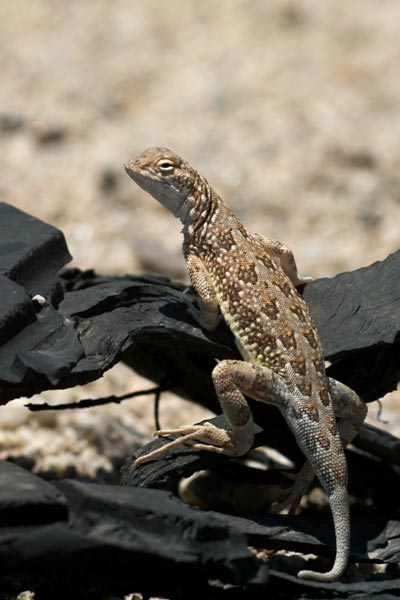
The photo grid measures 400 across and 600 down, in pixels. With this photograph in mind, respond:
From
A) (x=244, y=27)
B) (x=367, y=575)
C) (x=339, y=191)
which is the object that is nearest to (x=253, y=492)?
(x=367, y=575)

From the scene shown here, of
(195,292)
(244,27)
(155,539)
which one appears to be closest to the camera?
(155,539)

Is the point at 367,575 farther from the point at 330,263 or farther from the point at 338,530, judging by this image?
the point at 330,263

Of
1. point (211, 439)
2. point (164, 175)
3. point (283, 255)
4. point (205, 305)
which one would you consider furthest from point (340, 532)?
point (164, 175)

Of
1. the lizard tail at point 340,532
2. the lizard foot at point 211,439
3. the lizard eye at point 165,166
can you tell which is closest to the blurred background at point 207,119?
the lizard eye at point 165,166

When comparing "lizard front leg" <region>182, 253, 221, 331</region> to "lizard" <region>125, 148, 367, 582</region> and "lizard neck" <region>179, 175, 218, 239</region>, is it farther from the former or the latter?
"lizard neck" <region>179, 175, 218, 239</region>

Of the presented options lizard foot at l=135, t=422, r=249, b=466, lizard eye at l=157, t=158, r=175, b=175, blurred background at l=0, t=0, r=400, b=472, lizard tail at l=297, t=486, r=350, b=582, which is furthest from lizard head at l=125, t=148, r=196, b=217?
blurred background at l=0, t=0, r=400, b=472

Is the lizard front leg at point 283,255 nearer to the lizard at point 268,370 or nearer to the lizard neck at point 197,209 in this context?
the lizard at point 268,370
